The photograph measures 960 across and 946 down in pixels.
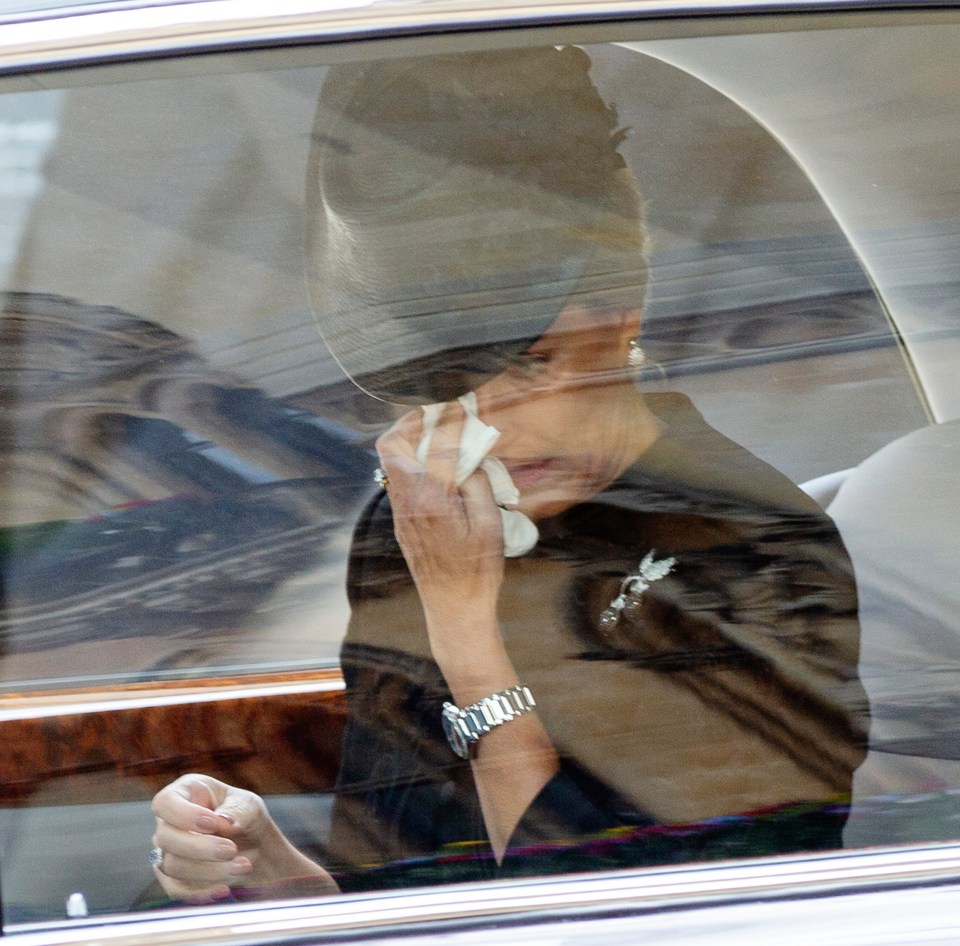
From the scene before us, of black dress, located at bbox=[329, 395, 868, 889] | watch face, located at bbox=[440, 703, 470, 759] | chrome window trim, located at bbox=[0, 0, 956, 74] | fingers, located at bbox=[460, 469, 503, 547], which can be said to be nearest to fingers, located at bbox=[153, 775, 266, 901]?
black dress, located at bbox=[329, 395, 868, 889]

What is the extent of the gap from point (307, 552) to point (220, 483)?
12 centimetres

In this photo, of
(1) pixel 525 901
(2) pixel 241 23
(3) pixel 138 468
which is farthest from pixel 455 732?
(2) pixel 241 23

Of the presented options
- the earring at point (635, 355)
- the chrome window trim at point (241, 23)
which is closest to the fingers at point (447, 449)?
the earring at point (635, 355)

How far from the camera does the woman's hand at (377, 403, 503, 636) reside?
1216 millimetres

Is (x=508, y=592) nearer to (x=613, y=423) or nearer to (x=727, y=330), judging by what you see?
(x=613, y=423)

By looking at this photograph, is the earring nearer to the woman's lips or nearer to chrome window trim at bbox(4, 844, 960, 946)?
the woman's lips

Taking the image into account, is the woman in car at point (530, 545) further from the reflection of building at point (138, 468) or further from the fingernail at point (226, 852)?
the reflection of building at point (138, 468)

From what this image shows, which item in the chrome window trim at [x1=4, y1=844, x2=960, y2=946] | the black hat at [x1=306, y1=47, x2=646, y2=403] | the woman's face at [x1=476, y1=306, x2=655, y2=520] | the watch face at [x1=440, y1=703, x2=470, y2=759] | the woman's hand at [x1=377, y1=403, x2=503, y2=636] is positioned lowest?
the chrome window trim at [x1=4, y1=844, x2=960, y2=946]

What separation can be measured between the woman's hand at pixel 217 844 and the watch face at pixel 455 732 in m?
0.18

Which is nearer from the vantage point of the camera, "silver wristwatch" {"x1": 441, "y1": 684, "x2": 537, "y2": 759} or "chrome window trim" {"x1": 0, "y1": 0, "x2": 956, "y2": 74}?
"chrome window trim" {"x1": 0, "y1": 0, "x2": 956, "y2": 74}

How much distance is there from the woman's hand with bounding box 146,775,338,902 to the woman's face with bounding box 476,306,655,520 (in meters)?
0.43

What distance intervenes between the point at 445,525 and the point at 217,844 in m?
0.41

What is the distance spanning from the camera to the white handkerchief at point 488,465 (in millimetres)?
1214

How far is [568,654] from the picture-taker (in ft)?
3.96
